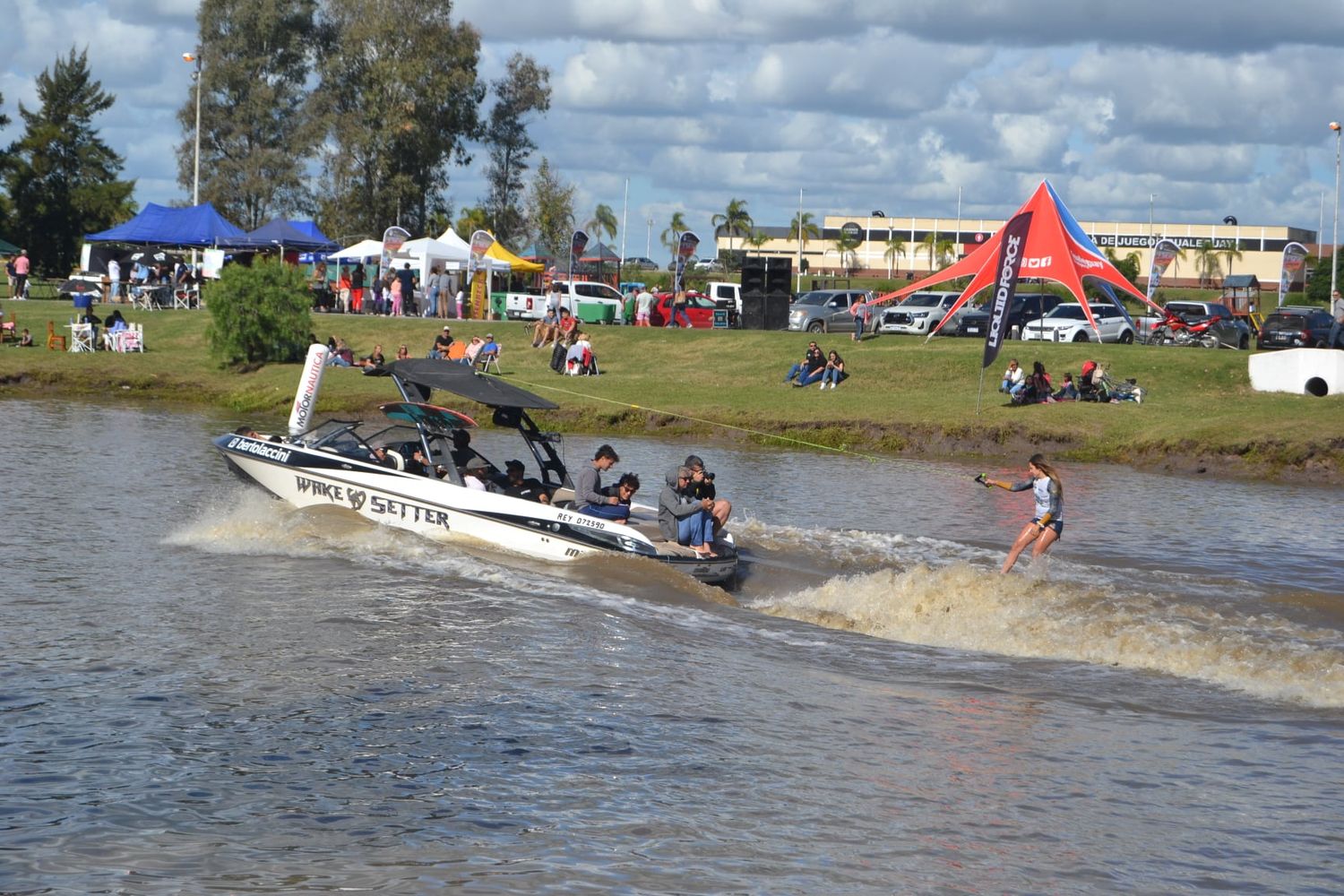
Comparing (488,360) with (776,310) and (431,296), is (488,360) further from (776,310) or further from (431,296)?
(431,296)

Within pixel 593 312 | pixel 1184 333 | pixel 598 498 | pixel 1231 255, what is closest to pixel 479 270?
pixel 593 312

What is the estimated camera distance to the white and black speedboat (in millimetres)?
16297

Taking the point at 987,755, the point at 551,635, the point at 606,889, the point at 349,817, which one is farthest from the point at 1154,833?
the point at 551,635

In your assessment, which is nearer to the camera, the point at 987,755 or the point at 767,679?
the point at 987,755

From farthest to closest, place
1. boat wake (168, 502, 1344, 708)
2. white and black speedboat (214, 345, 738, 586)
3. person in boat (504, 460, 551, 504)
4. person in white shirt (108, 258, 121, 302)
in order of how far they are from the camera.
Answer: person in white shirt (108, 258, 121, 302) → person in boat (504, 460, 551, 504) → white and black speedboat (214, 345, 738, 586) → boat wake (168, 502, 1344, 708)

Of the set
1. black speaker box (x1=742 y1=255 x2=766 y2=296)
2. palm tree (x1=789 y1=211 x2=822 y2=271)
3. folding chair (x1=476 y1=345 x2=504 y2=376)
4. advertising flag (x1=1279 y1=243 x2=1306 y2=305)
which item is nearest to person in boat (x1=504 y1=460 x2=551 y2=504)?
folding chair (x1=476 y1=345 x2=504 y2=376)

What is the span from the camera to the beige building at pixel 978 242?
378 feet

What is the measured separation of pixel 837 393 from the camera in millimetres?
34500

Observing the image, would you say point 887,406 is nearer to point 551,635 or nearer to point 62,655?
point 551,635

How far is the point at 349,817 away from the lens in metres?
8.73

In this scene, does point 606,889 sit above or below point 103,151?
below

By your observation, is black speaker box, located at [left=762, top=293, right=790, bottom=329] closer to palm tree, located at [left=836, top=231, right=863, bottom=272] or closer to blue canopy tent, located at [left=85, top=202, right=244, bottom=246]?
blue canopy tent, located at [left=85, top=202, right=244, bottom=246]

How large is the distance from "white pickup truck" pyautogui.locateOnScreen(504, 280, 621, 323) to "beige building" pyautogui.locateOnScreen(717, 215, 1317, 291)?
204ft

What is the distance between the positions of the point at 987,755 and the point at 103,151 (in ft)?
244
